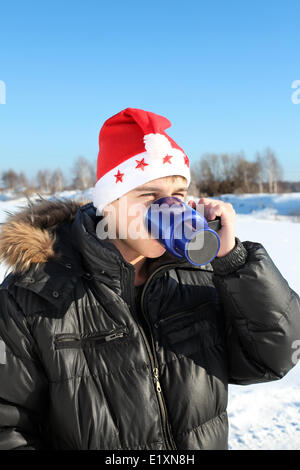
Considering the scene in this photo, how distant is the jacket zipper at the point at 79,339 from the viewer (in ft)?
4.22

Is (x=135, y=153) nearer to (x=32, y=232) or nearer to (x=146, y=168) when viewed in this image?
(x=146, y=168)

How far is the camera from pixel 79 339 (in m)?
1.32

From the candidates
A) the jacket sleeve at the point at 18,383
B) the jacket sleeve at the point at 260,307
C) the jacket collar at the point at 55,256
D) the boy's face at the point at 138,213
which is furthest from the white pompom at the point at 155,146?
the jacket sleeve at the point at 18,383

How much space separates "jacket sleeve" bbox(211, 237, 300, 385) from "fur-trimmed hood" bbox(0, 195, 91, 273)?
62 centimetres

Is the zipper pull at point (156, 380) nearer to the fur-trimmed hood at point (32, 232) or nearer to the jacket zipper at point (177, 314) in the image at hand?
the jacket zipper at point (177, 314)

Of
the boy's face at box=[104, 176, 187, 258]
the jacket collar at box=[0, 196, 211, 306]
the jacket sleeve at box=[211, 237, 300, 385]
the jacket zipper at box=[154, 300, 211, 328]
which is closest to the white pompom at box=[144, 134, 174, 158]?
the boy's face at box=[104, 176, 187, 258]

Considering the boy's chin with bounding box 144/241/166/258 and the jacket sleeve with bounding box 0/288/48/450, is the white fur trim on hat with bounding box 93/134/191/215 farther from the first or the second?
the jacket sleeve with bounding box 0/288/48/450

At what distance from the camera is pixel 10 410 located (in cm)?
122

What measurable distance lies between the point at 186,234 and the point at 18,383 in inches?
27.8

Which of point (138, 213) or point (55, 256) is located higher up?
point (138, 213)

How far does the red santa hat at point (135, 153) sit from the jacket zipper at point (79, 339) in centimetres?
53

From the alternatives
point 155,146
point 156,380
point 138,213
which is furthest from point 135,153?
point 156,380

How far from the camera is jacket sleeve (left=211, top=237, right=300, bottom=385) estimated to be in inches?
52.1
